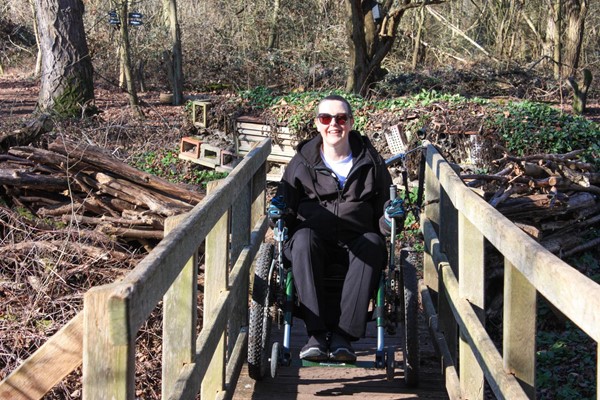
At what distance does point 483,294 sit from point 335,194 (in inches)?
53.1

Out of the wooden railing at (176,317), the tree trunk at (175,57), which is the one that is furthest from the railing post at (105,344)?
the tree trunk at (175,57)

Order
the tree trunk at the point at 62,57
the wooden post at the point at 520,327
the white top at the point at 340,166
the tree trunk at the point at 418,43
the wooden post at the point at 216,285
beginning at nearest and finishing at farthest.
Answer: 1. the wooden post at the point at 520,327
2. the wooden post at the point at 216,285
3. the white top at the point at 340,166
4. the tree trunk at the point at 62,57
5. the tree trunk at the point at 418,43

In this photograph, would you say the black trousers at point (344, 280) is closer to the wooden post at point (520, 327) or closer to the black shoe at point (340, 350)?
the black shoe at point (340, 350)

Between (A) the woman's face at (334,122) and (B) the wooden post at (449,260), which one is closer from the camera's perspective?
(B) the wooden post at (449,260)

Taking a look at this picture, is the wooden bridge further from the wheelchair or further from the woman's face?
the woman's face

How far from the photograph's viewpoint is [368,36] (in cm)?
1700

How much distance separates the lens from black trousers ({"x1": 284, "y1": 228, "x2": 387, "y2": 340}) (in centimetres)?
476

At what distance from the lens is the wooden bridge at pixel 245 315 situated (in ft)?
7.59

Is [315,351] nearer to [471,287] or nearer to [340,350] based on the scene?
[340,350]

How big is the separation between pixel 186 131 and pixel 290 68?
5.87 m

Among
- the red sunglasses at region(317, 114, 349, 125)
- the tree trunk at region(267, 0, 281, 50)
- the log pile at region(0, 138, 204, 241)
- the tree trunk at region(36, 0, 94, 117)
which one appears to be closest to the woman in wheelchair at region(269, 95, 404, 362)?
the red sunglasses at region(317, 114, 349, 125)

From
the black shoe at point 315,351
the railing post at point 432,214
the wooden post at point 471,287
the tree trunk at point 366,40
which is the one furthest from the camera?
the tree trunk at point 366,40

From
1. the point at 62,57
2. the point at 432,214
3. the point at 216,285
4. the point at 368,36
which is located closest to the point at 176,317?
the point at 216,285

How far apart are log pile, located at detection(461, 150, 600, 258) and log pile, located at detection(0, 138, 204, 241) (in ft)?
10.7
